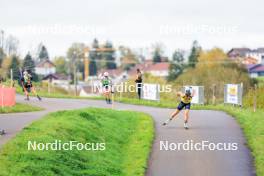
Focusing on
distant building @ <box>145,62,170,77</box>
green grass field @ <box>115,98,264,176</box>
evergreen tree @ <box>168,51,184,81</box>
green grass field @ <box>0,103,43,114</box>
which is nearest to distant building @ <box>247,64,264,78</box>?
evergreen tree @ <box>168,51,184,81</box>

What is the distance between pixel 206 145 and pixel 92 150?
3.88m

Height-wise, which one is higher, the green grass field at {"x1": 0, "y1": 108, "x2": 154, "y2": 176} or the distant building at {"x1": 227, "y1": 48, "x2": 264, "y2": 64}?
the distant building at {"x1": 227, "y1": 48, "x2": 264, "y2": 64}

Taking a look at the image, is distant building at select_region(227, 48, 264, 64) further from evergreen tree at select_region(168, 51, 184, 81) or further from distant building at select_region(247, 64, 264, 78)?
evergreen tree at select_region(168, 51, 184, 81)

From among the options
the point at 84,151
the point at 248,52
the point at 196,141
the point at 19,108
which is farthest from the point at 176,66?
the point at 84,151

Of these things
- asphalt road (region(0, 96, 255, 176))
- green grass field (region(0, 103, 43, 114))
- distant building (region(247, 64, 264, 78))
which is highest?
distant building (region(247, 64, 264, 78))

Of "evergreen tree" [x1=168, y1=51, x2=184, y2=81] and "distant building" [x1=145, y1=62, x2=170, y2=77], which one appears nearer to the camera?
"evergreen tree" [x1=168, y1=51, x2=184, y2=81]

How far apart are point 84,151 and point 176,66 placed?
10092 centimetres

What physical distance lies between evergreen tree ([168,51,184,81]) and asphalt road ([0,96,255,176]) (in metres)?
86.7

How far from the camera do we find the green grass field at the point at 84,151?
1340 centimetres

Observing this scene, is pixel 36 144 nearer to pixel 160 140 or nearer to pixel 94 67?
pixel 160 140

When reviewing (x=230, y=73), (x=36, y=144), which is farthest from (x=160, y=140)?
(x=230, y=73)

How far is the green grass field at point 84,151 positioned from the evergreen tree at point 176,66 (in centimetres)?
8906

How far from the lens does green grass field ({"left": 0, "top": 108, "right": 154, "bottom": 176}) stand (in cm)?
1340

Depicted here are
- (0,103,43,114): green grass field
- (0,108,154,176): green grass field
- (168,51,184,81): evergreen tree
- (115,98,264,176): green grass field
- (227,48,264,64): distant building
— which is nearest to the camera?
(0,108,154,176): green grass field
